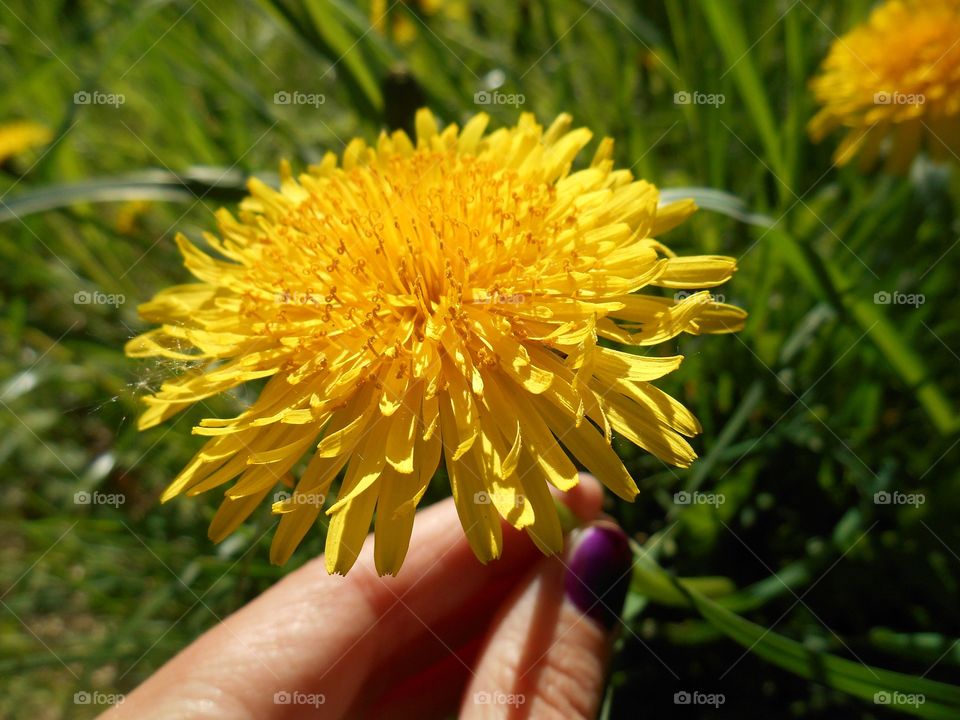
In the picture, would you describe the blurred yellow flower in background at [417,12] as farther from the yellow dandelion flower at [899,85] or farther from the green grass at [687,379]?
the yellow dandelion flower at [899,85]

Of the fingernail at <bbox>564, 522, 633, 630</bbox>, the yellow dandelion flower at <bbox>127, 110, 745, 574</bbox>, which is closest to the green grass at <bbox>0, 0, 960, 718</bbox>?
the fingernail at <bbox>564, 522, 633, 630</bbox>

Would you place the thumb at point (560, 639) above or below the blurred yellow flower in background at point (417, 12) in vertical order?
below

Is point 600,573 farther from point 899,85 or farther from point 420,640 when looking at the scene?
point 899,85

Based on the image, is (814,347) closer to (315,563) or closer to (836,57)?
(836,57)

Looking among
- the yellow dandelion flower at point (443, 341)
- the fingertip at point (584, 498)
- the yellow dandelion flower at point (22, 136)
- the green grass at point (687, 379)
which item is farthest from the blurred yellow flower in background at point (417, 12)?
the fingertip at point (584, 498)

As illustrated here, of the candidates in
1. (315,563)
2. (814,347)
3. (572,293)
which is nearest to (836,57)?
(814,347)

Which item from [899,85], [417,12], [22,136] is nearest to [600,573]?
[899,85]
